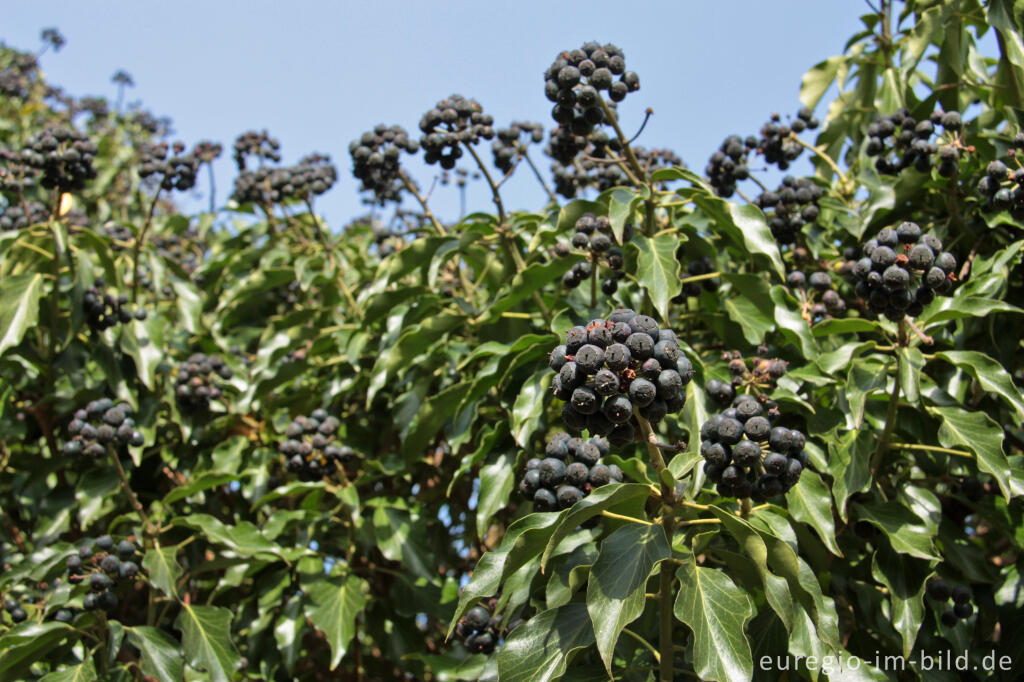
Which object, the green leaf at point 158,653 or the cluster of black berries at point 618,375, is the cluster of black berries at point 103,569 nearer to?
the green leaf at point 158,653

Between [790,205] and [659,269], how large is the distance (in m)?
0.91

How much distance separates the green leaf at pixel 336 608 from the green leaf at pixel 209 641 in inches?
12.6

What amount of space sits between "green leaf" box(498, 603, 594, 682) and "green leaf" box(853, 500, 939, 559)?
38.8 inches

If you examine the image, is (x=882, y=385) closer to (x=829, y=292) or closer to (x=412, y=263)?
(x=829, y=292)

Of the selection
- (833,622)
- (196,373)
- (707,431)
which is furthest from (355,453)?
(833,622)

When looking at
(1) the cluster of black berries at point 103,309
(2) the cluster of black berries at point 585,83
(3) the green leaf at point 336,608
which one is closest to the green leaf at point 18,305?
(1) the cluster of black berries at point 103,309

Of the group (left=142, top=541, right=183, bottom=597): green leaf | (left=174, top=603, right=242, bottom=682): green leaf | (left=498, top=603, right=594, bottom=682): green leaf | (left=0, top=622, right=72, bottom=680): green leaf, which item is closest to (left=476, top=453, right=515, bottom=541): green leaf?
(left=498, top=603, right=594, bottom=682): green leaf

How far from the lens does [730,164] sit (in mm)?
3645

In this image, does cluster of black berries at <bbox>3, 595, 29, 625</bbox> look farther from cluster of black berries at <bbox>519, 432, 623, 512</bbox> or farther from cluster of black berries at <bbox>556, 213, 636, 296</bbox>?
cluster of black berries at <bbox>556, 213, 636, 296</bbox>

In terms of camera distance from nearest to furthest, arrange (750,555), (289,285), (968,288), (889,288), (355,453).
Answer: (750,555), (889,288), (968,288), (355,453), (289,285)

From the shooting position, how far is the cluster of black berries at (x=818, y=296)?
3295 millimetres

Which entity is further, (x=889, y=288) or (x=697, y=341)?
(x=697, y=341)

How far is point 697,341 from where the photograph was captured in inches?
144

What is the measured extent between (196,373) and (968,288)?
3326 millimetres
